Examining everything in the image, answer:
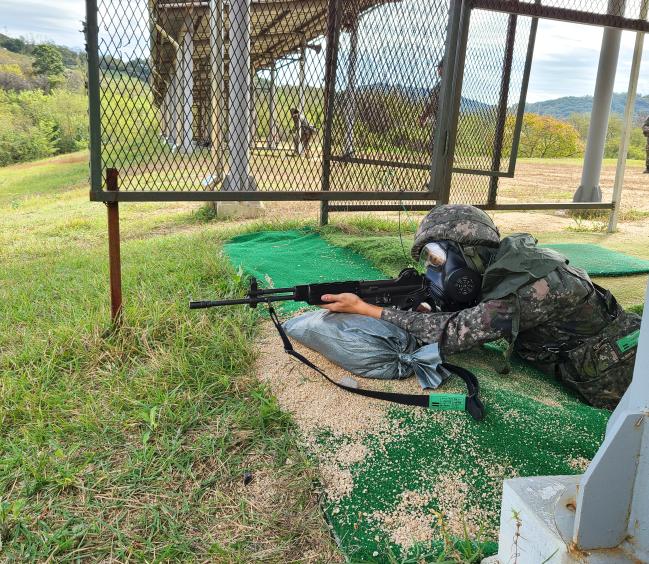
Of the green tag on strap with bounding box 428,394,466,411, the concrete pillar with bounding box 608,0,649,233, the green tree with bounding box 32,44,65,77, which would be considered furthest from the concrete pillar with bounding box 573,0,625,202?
the green tree with bounding box 32,44,65,77

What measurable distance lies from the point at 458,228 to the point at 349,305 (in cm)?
67

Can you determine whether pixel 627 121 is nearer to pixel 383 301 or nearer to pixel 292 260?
pixel 292 260

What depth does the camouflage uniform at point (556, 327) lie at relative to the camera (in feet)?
9.05

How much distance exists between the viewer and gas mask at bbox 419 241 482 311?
287cm

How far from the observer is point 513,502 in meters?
1.49

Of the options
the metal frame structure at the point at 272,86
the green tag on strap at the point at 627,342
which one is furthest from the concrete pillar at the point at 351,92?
the green tag on strap at the point at 627,342

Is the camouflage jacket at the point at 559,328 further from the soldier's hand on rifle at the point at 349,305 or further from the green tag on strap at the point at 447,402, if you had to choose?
the green tag on strap at the point at 447,402

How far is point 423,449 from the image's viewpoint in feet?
7.63

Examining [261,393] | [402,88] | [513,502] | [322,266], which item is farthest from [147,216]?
[513,502]

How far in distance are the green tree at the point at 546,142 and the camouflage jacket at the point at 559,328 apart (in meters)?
22.4

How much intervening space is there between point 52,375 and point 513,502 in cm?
224

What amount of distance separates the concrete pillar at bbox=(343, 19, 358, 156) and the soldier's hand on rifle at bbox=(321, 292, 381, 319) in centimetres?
168

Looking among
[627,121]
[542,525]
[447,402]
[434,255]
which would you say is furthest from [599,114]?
[542,525]

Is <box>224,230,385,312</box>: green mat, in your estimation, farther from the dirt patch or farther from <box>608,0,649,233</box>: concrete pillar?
the dirt patch
